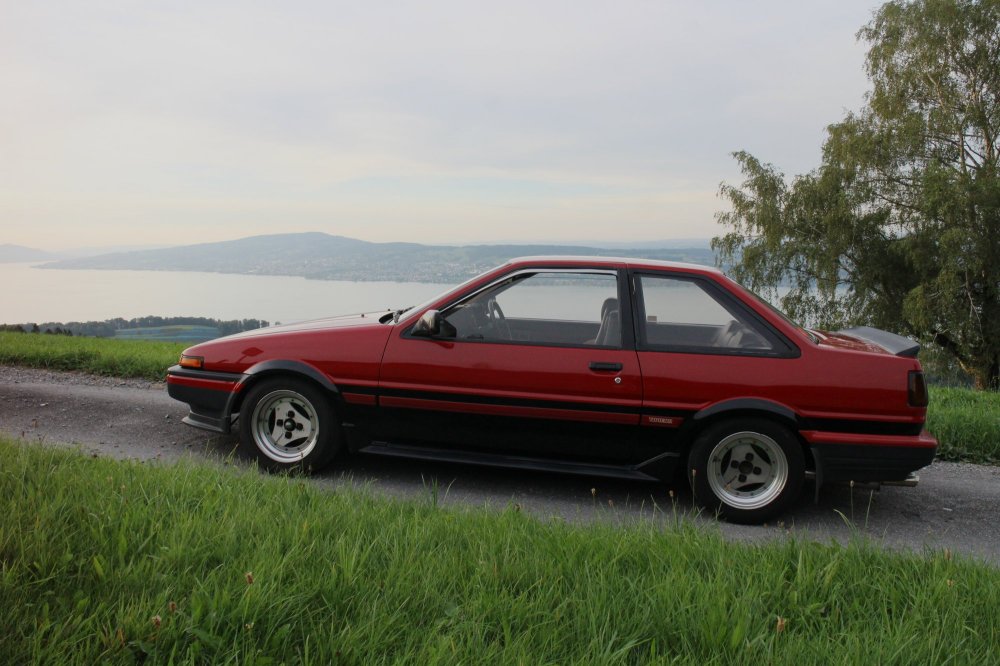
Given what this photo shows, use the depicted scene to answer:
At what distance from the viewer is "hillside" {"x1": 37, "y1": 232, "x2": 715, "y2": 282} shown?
1640 cm

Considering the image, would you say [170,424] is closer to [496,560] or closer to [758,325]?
[496,560]

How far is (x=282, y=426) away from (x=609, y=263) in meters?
2.61

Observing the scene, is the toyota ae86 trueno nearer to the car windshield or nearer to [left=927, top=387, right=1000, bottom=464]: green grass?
the car windshield

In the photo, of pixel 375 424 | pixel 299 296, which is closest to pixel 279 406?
pixel 375 424

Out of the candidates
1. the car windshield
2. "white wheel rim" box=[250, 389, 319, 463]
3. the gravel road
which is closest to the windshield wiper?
the car windshield

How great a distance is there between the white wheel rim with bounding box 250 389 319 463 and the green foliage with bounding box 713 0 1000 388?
28.3 m

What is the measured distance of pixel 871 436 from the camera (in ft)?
15.1

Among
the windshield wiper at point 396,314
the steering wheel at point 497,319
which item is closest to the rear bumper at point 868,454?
the steering wheel at point 497,319

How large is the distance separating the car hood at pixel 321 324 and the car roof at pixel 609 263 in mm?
1245

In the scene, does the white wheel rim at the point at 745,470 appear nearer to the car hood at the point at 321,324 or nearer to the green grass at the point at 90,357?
the car hood at the point at 321,324

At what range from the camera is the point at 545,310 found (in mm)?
5336

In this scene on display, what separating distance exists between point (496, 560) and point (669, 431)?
1938mm

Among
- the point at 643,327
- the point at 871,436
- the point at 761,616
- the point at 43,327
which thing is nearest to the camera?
the point at 761,616

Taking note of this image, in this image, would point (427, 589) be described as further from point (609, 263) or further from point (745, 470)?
point (609, 263)
